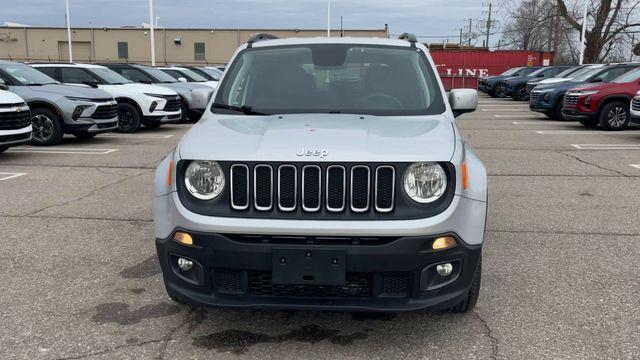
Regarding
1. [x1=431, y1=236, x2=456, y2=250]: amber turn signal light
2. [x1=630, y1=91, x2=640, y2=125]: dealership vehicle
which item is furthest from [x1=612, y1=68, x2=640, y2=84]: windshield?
[x1=431, y1=236, x2=456, y2=250]: amber turn signal light

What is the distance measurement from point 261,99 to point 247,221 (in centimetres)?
149

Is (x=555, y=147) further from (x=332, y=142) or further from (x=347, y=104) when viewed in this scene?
(x=332, y=142)

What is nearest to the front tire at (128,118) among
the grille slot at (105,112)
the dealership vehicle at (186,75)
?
the grille slot at (105,112)

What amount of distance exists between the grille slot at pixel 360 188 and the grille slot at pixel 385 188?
49mm

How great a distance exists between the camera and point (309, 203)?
10.2ft

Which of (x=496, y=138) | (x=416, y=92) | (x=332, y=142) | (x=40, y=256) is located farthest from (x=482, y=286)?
(x=496, y=138)

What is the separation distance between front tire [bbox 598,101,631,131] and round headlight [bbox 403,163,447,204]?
525 inches

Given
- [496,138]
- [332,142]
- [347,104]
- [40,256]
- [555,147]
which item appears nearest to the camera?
[332,142]

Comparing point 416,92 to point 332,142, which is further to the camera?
point 416,92

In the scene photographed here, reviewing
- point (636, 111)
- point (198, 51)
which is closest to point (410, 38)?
point (636, 111)

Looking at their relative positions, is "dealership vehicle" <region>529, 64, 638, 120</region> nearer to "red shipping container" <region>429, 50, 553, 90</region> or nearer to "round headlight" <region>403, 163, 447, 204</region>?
"round headlight" <region>403, 163, 447, 204</region>

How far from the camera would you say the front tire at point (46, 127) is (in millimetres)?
11344

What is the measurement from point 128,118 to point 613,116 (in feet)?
39.5

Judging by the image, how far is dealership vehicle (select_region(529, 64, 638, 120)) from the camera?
16641mm
